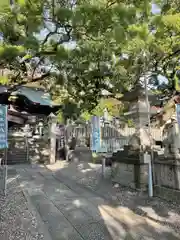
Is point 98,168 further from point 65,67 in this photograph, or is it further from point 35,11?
point 35,11

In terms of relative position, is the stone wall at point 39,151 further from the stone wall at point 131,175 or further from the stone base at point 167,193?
the stone base at point 167,193

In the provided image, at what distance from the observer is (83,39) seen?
559 cm

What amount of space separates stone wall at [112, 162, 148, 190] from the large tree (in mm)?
2642

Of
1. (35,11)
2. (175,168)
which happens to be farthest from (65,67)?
(175,168)

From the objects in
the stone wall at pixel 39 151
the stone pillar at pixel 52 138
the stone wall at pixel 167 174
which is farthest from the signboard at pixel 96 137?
the stone wall at pixel 39 151

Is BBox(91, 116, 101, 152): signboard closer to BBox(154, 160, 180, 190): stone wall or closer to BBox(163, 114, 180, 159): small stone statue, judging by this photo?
BBox(154, 160, 180, 190): stone wall

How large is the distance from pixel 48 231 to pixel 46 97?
26.7ft

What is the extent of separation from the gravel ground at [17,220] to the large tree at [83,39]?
3.25m

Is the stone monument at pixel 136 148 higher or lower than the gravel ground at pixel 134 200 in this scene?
higher

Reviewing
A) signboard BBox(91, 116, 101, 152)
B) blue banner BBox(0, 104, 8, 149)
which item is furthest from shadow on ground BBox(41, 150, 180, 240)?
blue banner BBox(0, 104, 8, 149)

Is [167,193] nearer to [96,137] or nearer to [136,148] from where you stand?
[136,148]

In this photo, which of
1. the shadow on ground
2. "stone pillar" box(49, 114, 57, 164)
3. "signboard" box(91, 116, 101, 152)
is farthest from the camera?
"stone pillar" box(49, 114, 57, 164)

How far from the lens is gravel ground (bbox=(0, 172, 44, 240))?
3.59 m

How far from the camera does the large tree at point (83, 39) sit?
443cm
